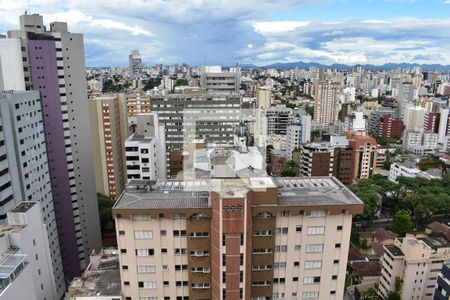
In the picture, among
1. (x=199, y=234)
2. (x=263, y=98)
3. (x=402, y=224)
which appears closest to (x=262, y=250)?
(x=199, y=234)

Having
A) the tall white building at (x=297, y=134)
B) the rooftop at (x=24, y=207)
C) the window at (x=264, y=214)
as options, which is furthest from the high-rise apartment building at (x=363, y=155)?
the rooftop at (x=24, y=207)

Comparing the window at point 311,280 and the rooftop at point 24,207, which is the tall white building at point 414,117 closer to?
the window at point 311,280

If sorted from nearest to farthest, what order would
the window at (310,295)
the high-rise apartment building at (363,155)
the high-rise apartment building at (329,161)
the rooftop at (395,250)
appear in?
1. the window at (310,295)
2. the rooftop at (395,250)
3. the high-rise apartment building at (329,161)
4. the high-rise apartment building at (363,155)

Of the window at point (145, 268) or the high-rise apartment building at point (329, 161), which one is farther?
the high-rise apartment building at point (329, 161)

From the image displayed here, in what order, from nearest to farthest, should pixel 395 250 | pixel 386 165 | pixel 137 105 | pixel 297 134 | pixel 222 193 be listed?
1. pixel 222 193
2. pixel 395 250
3. pixel 137 105
4. pixel 386 165
5. pixel 297 134

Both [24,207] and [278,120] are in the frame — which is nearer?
[24,207]

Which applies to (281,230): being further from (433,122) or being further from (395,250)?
(433,122)
